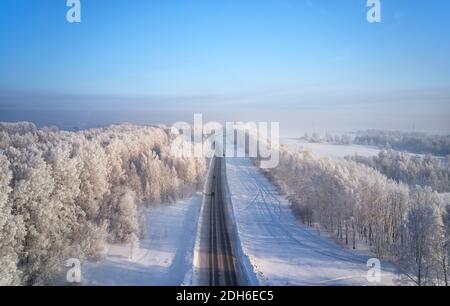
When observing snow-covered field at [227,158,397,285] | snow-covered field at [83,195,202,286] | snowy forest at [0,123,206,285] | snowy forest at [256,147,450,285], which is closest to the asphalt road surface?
snow-covered field at [83,195,202,286]

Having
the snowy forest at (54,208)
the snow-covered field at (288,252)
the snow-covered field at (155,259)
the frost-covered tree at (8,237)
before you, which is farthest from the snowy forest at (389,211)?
the frost-covered tree at (8,237)

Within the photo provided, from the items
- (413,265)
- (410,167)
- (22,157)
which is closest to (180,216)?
(22,157)

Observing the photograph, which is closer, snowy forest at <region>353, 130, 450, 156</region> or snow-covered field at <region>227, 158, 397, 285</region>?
snow-covered field at <region>227, 158, 397, 285</region>

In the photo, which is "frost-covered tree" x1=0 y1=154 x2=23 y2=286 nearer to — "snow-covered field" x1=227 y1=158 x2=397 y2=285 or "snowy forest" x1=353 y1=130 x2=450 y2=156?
"snow-covered field" x1=227 y1=158 x2=397 y2=285
